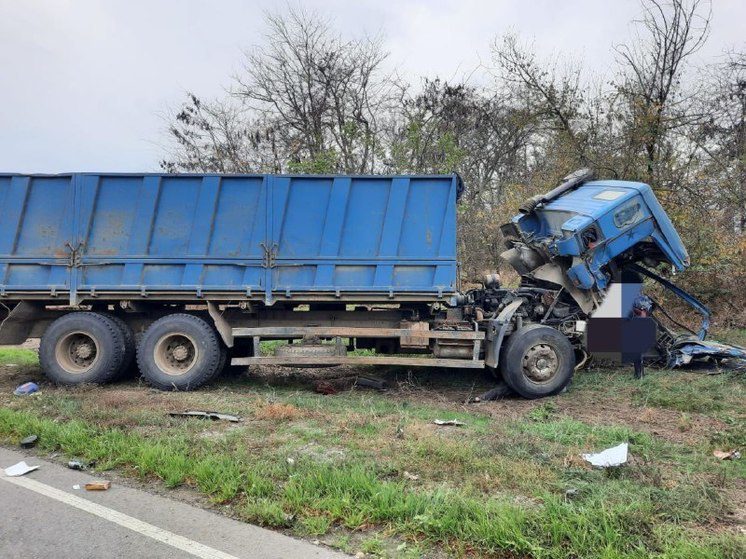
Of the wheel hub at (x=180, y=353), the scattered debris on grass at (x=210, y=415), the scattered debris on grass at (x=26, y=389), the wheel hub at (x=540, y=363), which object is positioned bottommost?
the scattered debris on grass at (x=26, y=389)

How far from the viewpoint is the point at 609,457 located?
4348mm

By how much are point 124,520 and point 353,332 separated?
4.08 meters

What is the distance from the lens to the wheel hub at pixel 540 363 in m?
7.13

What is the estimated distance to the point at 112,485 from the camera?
425 centimetres

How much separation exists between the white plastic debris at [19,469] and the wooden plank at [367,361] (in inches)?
120

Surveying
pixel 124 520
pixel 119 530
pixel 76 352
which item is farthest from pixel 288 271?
pixel 119 530

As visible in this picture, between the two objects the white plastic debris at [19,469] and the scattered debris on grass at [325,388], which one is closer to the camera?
the white plastic debris at [19,469]

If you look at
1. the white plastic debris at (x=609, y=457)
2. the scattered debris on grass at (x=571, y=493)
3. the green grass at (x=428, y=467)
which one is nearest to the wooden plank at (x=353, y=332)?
the green grass at (x=428, y=467)

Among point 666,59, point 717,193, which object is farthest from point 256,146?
point 717,193

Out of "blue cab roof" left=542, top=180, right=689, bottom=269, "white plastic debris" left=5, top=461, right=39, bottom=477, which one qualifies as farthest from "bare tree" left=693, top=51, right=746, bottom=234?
"white plastic debris" left=5, top=461, right=39, bottom=477

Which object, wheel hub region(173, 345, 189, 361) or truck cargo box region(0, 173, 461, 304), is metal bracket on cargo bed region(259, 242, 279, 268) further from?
wheel hub region(173, 345, 189, 361)

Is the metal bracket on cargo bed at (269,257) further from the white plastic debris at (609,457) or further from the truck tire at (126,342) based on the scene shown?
the white plastic debris at (609,457)

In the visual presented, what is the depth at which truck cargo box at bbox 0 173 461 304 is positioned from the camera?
7312mm

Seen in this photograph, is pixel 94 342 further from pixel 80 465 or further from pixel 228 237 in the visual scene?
pixel 80 465
